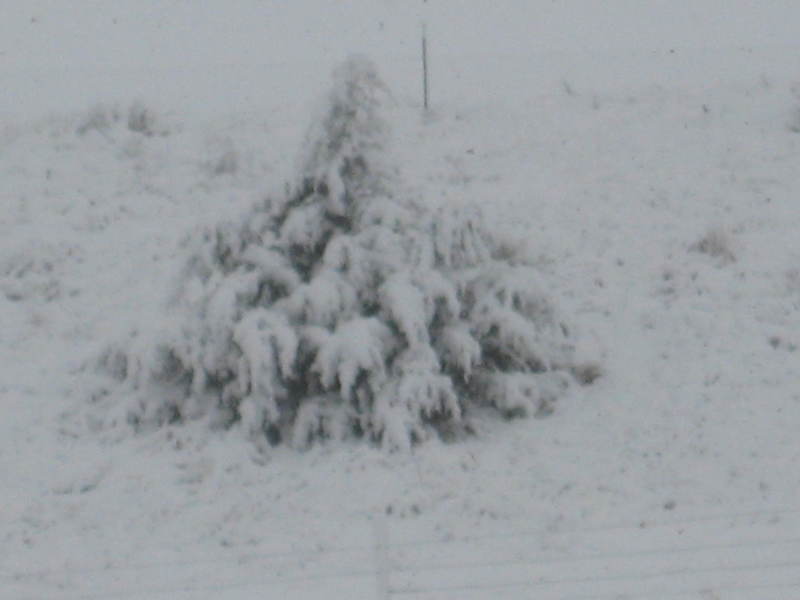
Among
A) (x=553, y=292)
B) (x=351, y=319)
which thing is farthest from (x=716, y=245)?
(x=351, y=319)

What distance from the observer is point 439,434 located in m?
10.1

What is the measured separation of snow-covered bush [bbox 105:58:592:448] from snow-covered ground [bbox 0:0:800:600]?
0.31 meters

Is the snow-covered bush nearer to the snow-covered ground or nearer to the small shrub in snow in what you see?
the snow-covered ground

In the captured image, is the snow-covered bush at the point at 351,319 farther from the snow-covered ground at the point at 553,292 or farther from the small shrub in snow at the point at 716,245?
the small shrub in snow at the point at 716,245

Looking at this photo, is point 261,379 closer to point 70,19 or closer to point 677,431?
point 677,431

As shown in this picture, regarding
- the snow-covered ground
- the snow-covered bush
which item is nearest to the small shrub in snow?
the snow-covered ground

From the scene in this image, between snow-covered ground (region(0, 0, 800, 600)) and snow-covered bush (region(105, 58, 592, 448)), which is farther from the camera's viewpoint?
snow-covered bush (region(105, 58, 592, 448))

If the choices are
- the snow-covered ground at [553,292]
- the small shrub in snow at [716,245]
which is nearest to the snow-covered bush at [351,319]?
the snow-covered ground at [553,292]

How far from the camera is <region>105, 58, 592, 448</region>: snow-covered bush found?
995cm

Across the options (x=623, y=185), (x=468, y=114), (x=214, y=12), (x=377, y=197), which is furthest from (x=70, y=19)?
(x=377, y=197)

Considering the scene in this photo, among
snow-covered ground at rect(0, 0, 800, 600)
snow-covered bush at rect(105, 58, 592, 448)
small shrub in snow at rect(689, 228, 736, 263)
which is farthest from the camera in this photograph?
small shrub in snow at rect(689, 228, 736, 263)

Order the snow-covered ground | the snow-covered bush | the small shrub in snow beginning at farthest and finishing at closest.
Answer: the small shrub in snow → the snow-covered bush → the snow-covered ground

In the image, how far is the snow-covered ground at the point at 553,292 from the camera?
824 cm

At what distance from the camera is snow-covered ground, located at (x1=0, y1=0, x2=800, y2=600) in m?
8.24
